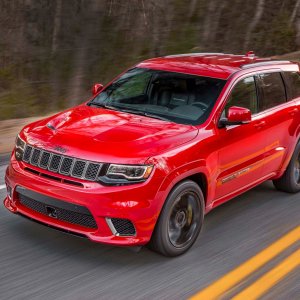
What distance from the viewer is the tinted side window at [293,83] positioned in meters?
6.98

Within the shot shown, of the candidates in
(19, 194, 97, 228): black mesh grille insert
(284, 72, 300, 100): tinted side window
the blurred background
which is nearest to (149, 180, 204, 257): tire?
(19, 194, 97, 228): black mesh grille insert

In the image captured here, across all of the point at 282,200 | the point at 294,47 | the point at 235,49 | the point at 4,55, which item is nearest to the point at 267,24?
the point at 294,47

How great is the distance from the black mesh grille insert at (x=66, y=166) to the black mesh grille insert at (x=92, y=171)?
0.17 meters

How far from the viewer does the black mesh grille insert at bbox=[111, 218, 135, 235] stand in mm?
4684

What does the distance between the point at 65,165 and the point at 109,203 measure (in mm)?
492

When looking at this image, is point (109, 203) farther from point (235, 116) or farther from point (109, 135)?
point (235, 116)

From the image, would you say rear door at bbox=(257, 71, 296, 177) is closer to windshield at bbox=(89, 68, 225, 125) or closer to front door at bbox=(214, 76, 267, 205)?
front door at bbox=(214, 76, 267, 205)

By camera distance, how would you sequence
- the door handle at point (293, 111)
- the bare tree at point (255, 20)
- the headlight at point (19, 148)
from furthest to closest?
1. the bare tree at point (255, 20)
2. the door handle at point (293, 111)
3. the headlight at point (19, 148)

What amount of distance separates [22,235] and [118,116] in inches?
56.2

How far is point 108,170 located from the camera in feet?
15.2

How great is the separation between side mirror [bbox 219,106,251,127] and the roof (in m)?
0.55

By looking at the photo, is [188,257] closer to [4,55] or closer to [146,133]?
[146,133]

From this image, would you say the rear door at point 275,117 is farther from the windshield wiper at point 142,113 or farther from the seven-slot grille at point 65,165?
the seven-slot grille at point 65,165

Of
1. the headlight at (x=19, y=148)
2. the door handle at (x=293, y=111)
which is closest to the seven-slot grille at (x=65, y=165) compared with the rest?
the headlight at (x=19, y=148)
